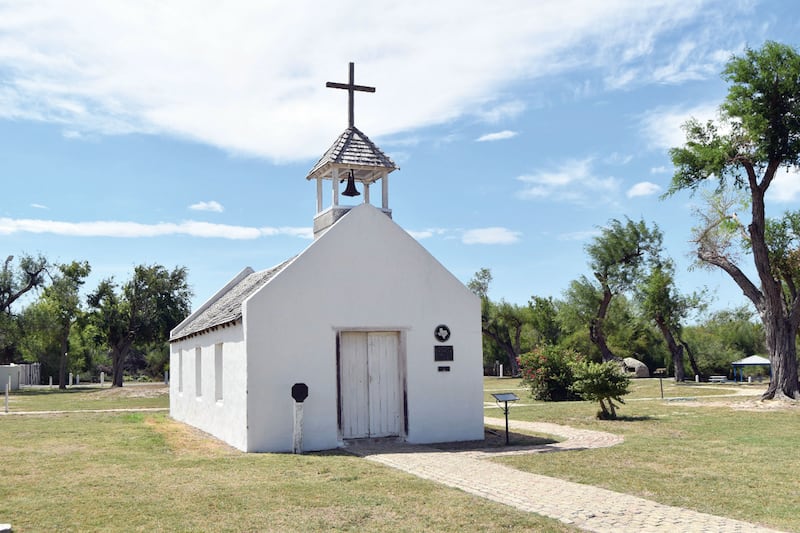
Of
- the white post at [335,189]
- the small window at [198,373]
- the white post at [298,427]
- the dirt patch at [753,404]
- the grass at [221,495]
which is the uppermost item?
the white post at [335,189]

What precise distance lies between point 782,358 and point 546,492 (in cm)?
2052

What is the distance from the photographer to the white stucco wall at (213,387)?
14.4 m

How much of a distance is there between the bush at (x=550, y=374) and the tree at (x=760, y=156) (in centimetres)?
670

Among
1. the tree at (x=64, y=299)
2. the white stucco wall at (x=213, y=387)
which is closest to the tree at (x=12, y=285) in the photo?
the tree at (x=64, y=299)

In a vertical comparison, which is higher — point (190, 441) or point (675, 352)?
point (675, 352)

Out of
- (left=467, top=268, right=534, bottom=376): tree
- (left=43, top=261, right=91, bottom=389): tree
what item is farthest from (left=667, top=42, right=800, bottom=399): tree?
(left=43, top=261, right=91, bottom=389): tree

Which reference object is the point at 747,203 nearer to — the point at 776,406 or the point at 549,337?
the point at 776,406

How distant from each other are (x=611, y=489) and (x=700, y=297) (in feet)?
134

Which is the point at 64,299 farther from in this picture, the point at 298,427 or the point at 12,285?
the point at 298,427

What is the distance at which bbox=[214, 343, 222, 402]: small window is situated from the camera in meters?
17.1

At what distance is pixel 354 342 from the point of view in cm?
1501

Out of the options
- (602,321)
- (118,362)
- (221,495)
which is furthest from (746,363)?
(221,495)

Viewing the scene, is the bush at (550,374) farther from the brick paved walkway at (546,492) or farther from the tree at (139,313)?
the tree at (139,313)

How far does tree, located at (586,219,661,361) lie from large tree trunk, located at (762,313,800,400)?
2239 cm
